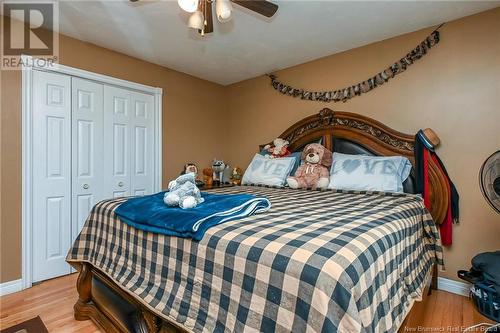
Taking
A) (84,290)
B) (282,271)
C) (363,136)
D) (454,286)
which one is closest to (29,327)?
(84,290)

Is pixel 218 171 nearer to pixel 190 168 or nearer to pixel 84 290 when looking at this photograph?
pixel 190 168

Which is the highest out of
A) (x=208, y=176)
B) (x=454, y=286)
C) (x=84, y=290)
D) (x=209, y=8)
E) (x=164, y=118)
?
(x=209, y=8)

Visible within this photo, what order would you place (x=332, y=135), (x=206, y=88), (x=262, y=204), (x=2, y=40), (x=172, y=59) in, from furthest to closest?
(x=206, y=88) < (x=172, y=59) < (x=332, y=135) < (x=2, y=40) < (x=262, y=204)

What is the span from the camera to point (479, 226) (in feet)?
7.31

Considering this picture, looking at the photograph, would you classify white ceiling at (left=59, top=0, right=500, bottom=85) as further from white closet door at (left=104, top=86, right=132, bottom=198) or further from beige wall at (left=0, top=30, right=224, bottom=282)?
white closet door at (left=104, top=86, right=132, bottom=198)

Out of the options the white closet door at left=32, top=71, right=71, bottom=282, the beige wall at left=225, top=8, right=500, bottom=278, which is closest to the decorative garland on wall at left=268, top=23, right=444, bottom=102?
the beige wall at left=225, top=8, right=500, bottom=278

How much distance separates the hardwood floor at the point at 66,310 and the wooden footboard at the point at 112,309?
69mm

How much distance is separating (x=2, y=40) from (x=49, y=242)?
6.13ft

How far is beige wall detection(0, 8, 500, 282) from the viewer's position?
87.3 inches

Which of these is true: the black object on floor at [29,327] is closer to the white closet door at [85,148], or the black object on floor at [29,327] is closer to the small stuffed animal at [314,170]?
the white closet door at [85,148]

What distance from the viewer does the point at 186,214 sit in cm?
128

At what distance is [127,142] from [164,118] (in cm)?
60

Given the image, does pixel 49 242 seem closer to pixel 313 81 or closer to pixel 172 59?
pixel 172 59

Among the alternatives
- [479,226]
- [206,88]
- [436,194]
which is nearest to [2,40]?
[206,88]
